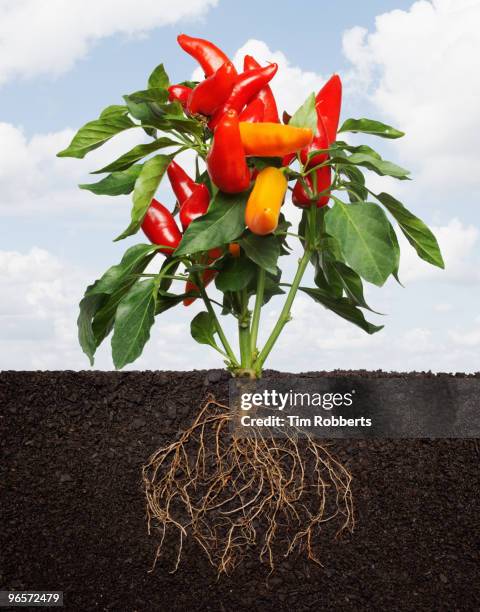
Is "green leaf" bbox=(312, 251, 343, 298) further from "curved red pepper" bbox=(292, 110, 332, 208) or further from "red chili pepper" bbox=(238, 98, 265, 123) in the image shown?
"red chili pepper" bbox=(238, 98, 265, 123)

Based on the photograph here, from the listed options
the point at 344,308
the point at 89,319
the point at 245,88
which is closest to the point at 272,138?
the point at 245,88

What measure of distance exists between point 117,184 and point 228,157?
368mm

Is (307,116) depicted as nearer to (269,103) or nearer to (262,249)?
(269,103)

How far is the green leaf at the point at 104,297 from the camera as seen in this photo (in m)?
1.90

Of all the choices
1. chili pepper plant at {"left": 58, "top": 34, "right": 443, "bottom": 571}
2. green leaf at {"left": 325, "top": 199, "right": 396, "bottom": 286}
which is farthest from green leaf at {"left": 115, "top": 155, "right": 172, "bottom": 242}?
green leaf at {"left": 325, "top": 199, "right": 396, "bottom": 286}

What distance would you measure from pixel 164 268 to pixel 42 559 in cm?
94

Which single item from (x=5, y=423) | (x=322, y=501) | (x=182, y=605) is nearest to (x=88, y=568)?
(x=182, y=605)

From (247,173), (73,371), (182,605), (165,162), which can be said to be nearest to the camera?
(247,173)

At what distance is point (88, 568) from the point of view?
210cm

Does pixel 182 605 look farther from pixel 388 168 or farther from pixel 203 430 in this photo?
pixel 388 168

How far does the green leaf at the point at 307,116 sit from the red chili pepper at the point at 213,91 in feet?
0.60

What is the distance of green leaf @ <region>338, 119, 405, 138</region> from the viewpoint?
194 cm

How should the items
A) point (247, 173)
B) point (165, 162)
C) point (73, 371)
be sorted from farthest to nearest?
point (73, 371)
point (165, 162)
point (247, 173)

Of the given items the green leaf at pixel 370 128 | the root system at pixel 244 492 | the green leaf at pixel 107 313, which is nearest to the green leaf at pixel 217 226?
the green leaf at pixel 107 313
